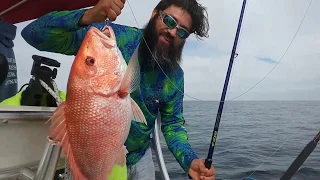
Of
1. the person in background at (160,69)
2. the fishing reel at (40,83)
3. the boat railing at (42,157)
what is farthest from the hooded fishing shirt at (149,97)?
the boat railing at (42,157)

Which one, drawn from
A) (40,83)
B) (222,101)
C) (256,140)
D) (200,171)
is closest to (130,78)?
(200,171)

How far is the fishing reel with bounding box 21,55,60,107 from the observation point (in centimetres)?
229

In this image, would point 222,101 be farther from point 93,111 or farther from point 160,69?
point 93,111

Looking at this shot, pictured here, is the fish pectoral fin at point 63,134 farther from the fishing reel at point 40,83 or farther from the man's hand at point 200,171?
the fishing reel at point 40,83

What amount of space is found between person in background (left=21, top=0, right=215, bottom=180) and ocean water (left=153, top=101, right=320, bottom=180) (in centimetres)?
226

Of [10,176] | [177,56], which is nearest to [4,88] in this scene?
[10,176]

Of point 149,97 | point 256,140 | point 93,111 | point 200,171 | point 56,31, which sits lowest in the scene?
point 256,140

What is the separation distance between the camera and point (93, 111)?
4.15 feet

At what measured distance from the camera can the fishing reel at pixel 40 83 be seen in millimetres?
2295

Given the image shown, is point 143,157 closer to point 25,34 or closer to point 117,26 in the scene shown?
point 117,26

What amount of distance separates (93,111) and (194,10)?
140 centimetres

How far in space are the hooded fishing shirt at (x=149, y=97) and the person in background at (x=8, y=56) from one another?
939mm

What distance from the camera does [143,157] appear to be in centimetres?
255

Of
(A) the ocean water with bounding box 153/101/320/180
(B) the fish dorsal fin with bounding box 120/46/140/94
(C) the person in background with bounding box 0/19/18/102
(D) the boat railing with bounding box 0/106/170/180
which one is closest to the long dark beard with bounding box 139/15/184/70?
(D) the boat railing with bounding box 0/106/170/180
